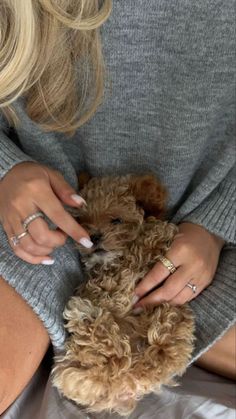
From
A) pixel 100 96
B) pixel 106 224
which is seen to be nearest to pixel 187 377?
pixel 106 224

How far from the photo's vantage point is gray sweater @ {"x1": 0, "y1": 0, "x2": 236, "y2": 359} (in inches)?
40.6

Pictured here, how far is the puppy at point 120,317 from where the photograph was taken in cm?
92

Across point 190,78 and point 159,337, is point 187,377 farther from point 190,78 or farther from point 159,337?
point 190,78

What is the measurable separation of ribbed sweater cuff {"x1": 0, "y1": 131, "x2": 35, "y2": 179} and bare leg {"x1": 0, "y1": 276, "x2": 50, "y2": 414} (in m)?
0.20

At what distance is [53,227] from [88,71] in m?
0.31

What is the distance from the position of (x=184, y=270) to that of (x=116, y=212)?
201 mm

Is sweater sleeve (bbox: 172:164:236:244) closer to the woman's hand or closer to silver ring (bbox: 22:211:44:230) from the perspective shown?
the woman's hand

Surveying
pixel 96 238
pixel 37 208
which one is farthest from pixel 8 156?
pixel 96 238

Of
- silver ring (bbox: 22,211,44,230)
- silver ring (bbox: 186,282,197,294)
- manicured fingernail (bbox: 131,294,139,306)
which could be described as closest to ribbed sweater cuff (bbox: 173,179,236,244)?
silver ring (bbox: 186,282,197,294)

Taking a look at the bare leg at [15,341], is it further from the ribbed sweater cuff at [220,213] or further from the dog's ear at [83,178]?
the ribbed sweater cuff at [220,213]

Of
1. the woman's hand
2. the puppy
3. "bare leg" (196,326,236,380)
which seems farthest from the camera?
"bare leg" (196,326,236,380)

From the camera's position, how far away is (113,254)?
981 millimetres

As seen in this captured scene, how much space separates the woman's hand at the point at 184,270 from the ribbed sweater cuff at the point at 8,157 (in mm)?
311

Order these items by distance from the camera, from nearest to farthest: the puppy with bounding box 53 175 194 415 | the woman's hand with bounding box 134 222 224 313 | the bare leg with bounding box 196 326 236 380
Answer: the puppy with bounding box 53 175 194 415, the woman's hand with bounding box 134 222 224 313, the bare leg with bounding box 196 326 236 380
